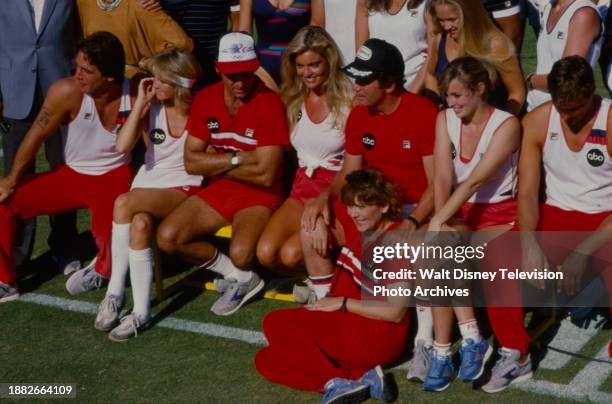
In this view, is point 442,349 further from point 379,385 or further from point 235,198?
point 235,198

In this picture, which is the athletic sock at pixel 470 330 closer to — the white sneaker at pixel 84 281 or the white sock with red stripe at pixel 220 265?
the white sock with red stripe at pixel 220 265

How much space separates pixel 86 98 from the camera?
6.88 meters

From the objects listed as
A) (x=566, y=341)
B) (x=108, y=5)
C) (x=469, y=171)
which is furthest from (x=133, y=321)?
(x=566, y=341)

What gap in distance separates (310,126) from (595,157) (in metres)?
1.81

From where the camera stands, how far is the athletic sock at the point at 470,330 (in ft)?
17.7

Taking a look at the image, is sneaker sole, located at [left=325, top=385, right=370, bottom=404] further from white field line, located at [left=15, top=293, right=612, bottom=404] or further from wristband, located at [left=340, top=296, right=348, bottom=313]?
white field line, located at [left=15, top=293, right=612, bottom=404]

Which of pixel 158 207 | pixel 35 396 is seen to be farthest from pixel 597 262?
pixel 35 396

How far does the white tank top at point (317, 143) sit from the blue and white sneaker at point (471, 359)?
1.61 meters

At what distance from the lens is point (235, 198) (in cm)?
660

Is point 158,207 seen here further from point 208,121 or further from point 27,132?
point 27,132

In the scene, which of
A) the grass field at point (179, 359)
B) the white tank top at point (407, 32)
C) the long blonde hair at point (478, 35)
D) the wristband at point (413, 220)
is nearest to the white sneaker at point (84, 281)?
the grass field at point (179, 359)

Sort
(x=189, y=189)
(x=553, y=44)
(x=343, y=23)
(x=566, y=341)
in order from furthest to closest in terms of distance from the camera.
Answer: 1. (x=343, y=23)
2. (x=189, y=189)
3. (x=553, y=44)
4. (x=566, y=341)

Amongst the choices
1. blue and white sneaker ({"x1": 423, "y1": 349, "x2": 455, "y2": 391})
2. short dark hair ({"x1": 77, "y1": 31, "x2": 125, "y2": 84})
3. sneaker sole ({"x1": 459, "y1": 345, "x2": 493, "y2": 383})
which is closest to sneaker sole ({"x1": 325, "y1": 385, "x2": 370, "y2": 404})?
blue and white sneaker ({"x1": 423, "y1": 349, "x2": 455, "y2": 391})

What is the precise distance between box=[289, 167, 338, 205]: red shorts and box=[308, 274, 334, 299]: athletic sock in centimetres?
60
